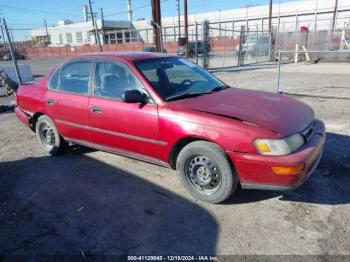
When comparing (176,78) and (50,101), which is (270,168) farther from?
(50,101)

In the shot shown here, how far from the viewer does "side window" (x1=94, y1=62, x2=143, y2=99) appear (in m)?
3.98

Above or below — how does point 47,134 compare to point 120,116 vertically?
below

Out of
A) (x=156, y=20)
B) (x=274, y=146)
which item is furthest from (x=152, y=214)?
(x=156, y=20)

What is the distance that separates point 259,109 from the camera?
347 cm

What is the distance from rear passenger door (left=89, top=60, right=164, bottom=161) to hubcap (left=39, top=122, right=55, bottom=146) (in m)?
1.11

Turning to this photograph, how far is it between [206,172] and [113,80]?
1.78 m

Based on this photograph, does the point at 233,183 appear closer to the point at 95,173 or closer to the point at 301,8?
the point at 95,173

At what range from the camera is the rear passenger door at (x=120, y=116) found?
3756 mm

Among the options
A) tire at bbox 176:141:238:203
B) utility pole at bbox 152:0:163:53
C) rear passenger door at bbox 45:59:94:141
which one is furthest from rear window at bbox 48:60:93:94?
utility pole at bbox 152:0:163:53

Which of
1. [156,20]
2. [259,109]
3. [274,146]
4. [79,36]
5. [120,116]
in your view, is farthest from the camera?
[79,36]

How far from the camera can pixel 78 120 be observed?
4.54 metres

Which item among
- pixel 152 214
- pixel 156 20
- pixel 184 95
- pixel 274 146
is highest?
pixel 156 20

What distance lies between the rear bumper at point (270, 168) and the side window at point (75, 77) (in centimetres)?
244

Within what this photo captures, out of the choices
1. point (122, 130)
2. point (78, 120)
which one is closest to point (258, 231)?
point (122, 130)
